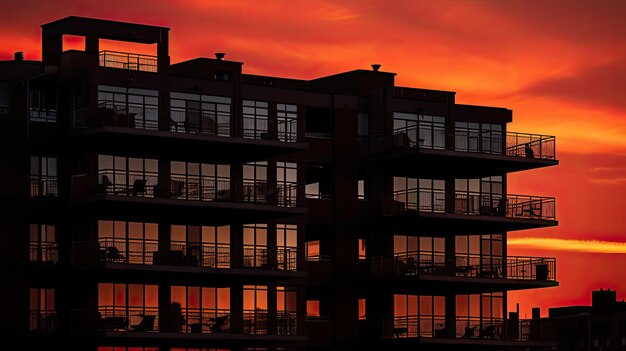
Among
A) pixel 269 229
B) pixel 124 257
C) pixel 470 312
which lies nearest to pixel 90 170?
pixel 124 257

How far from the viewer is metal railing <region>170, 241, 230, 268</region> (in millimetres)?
80188

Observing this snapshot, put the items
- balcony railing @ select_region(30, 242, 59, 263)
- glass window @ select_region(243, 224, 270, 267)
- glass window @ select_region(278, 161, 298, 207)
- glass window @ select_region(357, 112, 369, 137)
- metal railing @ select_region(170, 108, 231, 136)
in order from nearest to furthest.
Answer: balcony railing @ select_region(30, 242, 59, 263) → metal railing @ select_region(170, 108, 231, 136) → glass window @ select_region(243, 224, 270, 267) → glass window @ select_region(278, 161, 298, 207) → glass window @ select_region(357, 112, 369, 137)

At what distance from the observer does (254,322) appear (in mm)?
82250

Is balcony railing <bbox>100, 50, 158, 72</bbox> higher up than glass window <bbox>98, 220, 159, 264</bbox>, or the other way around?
balcony railing <bbox>100, 50, 158, 72</bbox>

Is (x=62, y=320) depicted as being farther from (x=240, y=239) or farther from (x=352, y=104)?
(x=352, y=104)

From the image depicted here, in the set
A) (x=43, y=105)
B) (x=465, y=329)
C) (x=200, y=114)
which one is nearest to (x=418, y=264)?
(x=465, y=329)

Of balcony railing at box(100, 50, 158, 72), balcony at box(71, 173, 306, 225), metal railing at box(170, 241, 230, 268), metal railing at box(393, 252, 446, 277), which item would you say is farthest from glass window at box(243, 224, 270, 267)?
balcony railing at box(100, 50, 158, 72)

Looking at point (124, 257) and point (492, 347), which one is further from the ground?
point (124, 257)

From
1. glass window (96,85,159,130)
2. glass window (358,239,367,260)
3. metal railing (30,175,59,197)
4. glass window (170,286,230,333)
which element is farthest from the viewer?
glass window (358,239,367,260)

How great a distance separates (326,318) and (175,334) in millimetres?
10672

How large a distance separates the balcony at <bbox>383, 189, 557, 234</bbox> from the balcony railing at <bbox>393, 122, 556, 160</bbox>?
2537 mm

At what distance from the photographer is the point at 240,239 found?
83.1 meters

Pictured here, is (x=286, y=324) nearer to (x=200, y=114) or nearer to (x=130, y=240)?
(x=130, y=240)

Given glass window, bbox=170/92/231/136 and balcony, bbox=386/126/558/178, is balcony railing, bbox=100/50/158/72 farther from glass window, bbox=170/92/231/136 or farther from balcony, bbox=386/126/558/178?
balcony, bbox=386/126/558/178
